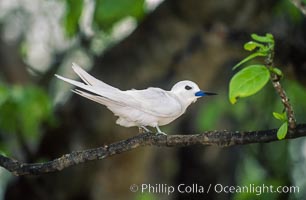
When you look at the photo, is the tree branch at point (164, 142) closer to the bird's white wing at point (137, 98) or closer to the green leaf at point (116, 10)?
the bird's white wing at point (137, 98)

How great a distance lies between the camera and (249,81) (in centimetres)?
91

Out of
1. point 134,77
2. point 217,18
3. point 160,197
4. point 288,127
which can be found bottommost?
point 288,127

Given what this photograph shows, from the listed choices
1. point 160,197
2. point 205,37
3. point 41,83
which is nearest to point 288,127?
point 160,197

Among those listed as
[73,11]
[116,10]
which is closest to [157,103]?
[116,10]

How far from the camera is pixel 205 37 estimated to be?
206 cm

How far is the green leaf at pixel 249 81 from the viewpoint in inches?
35.2

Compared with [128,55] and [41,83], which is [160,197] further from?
[41,83]

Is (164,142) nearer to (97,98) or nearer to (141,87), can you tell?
(97,98)

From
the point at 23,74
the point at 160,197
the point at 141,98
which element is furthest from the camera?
the point at 23,74

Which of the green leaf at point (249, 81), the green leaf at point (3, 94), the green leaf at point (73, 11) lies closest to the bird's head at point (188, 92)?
the green leaf at point (249, 81)

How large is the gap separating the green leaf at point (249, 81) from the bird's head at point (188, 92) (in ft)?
0.35

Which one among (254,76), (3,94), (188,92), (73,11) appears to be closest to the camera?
(254,76)

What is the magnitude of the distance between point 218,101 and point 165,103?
1391mm

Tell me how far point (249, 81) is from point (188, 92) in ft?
0.48
